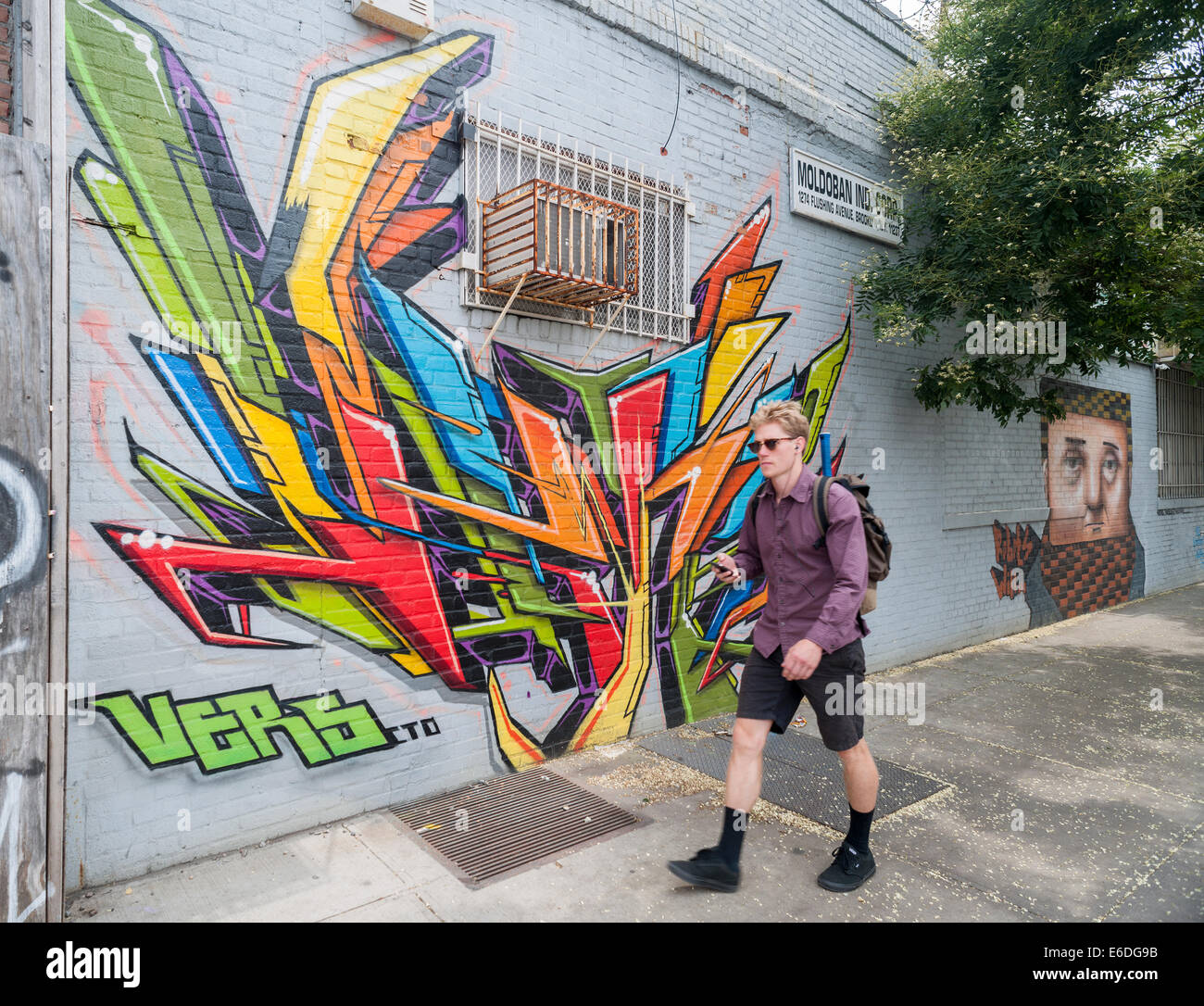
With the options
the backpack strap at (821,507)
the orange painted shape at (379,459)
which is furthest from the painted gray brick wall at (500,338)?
the backpack strap at (821,507)

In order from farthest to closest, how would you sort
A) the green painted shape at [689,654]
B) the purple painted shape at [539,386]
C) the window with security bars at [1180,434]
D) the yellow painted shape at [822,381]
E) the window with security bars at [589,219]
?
the window with security bars at [1180,434] → the yellow painted shape at [822,381] → the green painted shape at [689,654] → the purple painted shape at [539,386] → the window with security bars at [589,219]

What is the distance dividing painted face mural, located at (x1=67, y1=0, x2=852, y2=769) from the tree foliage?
7.99ft

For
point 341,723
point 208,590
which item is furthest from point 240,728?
point 208,590

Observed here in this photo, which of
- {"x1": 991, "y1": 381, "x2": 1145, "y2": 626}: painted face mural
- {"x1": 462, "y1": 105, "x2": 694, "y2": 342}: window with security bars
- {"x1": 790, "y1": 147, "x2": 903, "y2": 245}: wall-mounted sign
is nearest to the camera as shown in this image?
{"x1": 462, "y1": 105, "x2": 694, "y2": 342}: window with security bars

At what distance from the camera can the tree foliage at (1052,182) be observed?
584 cm

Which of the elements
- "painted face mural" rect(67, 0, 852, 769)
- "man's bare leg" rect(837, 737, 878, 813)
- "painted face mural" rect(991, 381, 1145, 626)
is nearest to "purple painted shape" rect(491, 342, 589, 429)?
"painted face mural" rect(67, 0, 852, 769)

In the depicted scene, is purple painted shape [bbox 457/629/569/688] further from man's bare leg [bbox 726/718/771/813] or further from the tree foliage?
the tree foliage

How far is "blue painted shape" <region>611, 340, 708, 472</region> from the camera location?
17.4 feet

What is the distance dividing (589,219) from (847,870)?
11.7 ft

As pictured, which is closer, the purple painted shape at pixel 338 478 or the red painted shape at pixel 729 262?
the purple painted shape at pixel 338 478

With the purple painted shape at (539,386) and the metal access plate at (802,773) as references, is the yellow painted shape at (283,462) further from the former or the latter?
the metal access plate at (802,773)

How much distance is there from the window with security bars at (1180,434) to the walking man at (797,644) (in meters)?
11.8

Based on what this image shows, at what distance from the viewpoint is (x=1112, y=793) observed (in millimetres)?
4340
